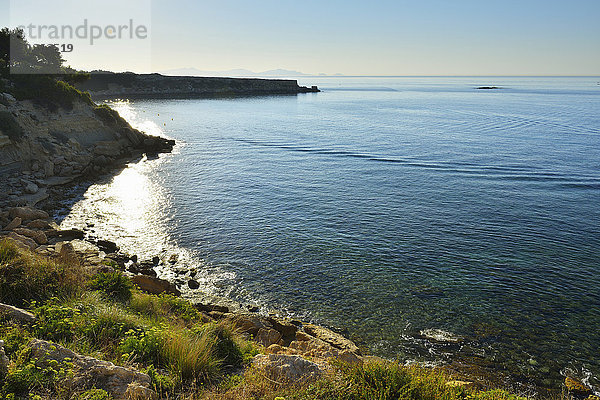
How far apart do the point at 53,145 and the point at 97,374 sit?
1280 inches

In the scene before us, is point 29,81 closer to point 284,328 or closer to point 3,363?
point 284,328

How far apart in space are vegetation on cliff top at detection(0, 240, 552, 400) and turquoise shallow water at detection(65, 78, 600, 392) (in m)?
5.48

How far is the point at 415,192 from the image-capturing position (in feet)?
97.1

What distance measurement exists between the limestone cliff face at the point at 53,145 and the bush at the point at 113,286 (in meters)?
15.6

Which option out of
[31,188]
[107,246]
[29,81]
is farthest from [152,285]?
[29,81]

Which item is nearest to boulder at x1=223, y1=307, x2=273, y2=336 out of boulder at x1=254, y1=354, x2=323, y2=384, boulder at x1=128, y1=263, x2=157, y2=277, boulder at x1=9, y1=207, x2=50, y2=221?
boulder at x1=254, y1=354, x2=323, y2=384

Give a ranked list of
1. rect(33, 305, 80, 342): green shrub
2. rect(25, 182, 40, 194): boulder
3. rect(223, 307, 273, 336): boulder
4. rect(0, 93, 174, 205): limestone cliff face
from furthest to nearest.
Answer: rect(0, 93, 174, 205): limestone cliff face, rect(25, 182, 40, 194): boulder, rect(223, 307, 273, 336): boulder, rect(33, 305, 80, 342): green shrub

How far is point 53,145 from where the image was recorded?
33375 mm

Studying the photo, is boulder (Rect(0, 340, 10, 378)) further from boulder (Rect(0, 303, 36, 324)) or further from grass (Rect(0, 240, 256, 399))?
boulder (Rect(0, 303, 36, 324))

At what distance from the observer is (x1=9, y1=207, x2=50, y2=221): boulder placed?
865 inches

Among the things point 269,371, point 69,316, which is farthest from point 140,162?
point 269,371

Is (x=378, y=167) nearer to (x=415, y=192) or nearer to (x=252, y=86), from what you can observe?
(x=415, y=192)

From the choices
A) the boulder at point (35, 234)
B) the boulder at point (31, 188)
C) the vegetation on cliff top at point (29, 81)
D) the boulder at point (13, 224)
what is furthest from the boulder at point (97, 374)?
the vegetation on cliff top at point (29, 81)

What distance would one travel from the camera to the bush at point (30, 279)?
10422mm
